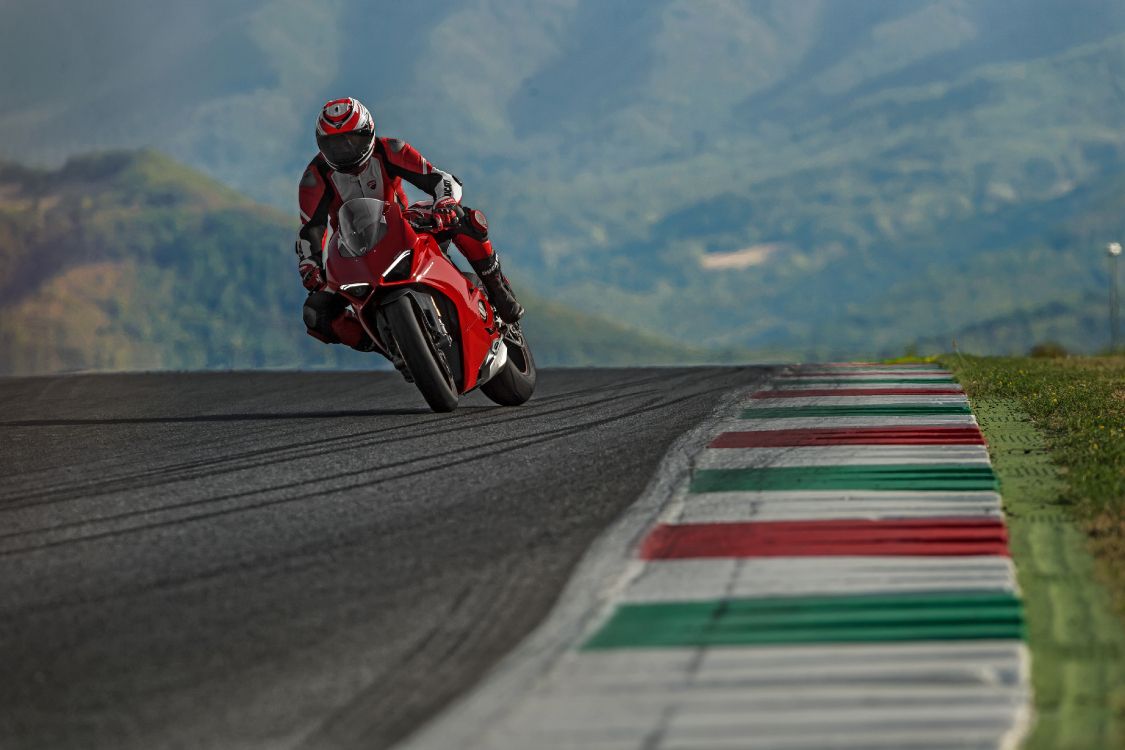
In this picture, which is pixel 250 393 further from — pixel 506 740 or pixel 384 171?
pixel 506 740

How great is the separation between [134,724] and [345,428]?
6.43 metres

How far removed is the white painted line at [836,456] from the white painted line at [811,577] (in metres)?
2.33

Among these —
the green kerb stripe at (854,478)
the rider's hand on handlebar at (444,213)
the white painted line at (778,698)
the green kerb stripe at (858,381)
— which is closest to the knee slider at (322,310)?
the rider's hand on handlebar at (444,213)

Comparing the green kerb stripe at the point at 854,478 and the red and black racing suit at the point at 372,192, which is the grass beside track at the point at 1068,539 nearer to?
the green kerb stripe at the point at 854,478

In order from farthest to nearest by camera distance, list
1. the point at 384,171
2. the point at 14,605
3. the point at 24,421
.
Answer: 1. the point at 24,421
2. the point at 384,171
3. the point at 14,605

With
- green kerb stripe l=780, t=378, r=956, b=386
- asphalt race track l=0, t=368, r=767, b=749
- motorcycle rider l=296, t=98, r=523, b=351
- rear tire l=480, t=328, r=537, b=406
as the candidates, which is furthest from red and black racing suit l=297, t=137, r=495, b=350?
green kerb stripe l=780, t=378, r=956, b=386

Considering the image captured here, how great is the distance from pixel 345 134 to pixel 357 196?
0.54 metres

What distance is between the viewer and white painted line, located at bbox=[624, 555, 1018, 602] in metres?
4.86

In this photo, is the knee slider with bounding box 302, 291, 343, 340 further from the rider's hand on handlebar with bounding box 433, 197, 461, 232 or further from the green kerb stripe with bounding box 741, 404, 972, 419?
the green kerb stripe with bounding box 741, 404, 972, 419

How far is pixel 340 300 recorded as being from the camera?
35.5 feet

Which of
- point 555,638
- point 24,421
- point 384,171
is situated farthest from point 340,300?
point 555,638

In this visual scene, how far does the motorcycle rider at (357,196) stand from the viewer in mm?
10805

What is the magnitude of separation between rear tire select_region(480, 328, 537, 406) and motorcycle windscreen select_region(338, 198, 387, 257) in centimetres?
146

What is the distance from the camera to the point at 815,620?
14.8 ft
